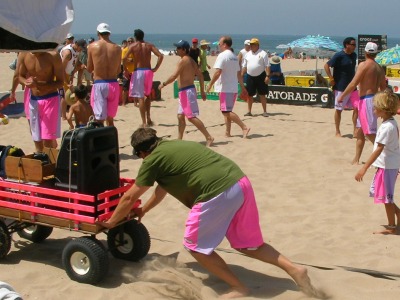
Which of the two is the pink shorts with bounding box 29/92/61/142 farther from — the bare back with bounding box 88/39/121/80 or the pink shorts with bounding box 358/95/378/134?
the pink shorts with bounding box 358/95/378/134

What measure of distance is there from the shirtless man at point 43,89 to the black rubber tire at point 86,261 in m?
2.56

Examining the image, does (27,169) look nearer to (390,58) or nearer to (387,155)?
(387,155)

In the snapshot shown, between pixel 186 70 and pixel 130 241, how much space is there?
188 inches

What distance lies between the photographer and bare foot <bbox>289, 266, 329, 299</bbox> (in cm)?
391

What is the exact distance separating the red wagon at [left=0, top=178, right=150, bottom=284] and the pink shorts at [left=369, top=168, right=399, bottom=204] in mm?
2070

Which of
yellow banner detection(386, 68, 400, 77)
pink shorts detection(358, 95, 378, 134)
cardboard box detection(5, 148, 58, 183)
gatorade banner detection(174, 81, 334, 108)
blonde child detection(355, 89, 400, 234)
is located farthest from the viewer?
yellow banner detection(386, 68, 400, 77)

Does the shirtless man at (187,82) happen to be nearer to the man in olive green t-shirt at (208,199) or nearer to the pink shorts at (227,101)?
the pink shorts at (227,101)

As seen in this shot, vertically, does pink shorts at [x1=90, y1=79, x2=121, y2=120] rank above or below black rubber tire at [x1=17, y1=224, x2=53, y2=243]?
above

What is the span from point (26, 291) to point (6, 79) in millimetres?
17534

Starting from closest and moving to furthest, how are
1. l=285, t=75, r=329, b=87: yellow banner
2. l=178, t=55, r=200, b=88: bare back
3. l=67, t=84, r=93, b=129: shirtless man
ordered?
l=67, t=84, r=93, b=129: shirtless man < l=178, t=55, r=200, b=88: bare back < l=285, t=75, r=329, b=87: yellow banner

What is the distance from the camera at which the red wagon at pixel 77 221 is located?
161 inches

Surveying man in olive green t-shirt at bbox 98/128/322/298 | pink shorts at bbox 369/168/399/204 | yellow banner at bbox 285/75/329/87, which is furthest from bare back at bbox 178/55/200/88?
yellow banner at bbox 285/75/329/87

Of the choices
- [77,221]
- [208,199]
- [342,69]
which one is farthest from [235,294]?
[342,69]

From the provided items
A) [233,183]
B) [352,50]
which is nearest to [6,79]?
[352,50]
